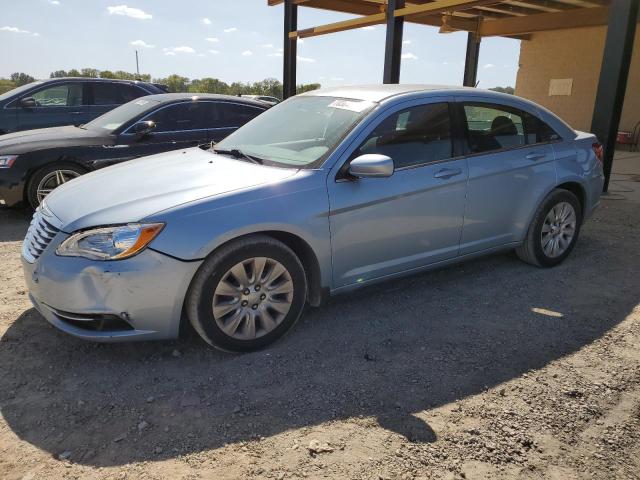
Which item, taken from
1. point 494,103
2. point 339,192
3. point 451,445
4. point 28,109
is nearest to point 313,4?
point 28,109

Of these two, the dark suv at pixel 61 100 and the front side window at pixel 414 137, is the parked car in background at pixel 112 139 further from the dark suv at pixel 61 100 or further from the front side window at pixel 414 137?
the front side window at pixel 414 137

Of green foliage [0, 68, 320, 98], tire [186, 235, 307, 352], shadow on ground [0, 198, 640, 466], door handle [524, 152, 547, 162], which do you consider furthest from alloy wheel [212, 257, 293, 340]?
green foliage [0, 68, 320, 98]

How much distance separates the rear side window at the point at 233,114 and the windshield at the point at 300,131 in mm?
3051

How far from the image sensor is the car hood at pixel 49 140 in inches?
238

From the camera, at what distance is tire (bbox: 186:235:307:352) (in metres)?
2.94

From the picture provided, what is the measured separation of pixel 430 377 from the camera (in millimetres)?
2949

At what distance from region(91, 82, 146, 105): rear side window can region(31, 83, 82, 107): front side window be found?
28 centimetres

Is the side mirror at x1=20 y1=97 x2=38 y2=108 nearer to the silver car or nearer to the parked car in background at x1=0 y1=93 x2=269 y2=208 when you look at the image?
the parked car in background at x1=0 y1=93 x2=269 y2=208

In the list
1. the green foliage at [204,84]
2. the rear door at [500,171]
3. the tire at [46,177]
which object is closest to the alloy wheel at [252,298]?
the rear door at [500,171]

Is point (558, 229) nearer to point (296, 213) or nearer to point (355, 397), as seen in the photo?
point (296, 213)

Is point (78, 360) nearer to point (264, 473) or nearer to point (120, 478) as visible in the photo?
point (120, 478)

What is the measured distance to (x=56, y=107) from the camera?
354 inches

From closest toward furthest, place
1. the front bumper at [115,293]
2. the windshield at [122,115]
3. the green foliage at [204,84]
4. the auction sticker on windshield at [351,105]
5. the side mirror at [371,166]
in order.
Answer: the front bumper at [115,293]
the side mirror at [371,166]
the auction sticker on windshield at [351,105]
the windshield at [122,115]
the green foliage at [204,84]

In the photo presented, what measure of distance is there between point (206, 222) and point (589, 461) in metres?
2.22
